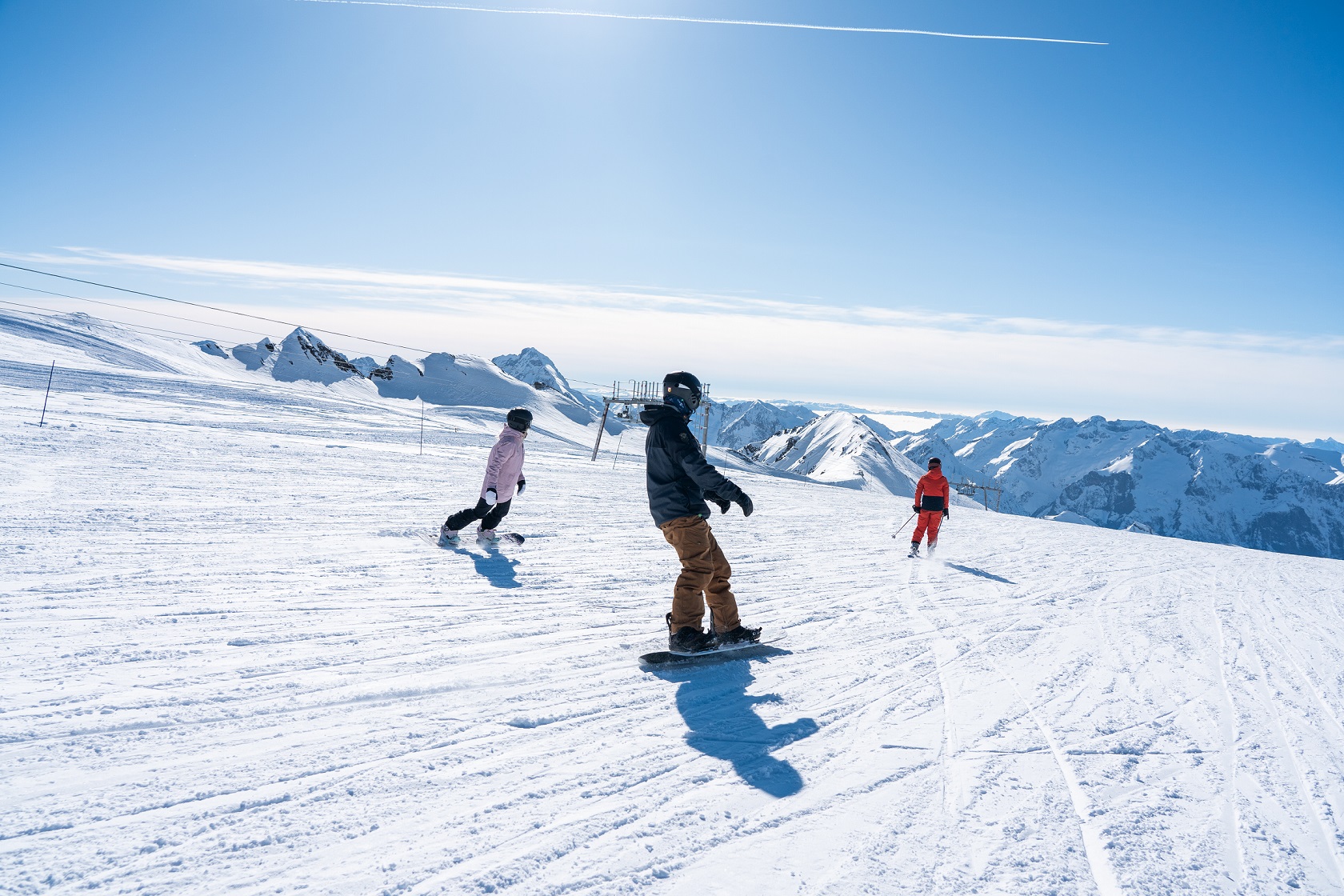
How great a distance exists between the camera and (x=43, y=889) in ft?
7.34

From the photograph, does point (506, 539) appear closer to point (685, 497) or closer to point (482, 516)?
point (482, 516)

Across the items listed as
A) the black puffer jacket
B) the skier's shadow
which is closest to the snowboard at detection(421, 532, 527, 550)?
the black puffer jacket

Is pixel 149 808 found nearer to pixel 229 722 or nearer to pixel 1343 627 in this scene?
pixel 229 722

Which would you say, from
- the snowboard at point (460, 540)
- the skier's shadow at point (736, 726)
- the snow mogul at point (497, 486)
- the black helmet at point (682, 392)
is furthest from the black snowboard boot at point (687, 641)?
the snowboard at point (460, 540)

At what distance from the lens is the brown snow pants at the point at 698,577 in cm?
497

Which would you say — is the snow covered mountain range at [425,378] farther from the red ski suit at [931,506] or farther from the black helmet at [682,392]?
the black helmet at [682,392]

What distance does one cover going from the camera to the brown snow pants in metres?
4.97

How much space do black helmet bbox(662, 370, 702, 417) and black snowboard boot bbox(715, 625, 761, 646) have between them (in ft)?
5.75

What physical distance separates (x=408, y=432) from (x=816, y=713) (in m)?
22.5

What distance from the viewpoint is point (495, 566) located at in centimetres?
747

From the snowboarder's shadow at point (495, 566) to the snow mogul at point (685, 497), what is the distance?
2382 millimetres

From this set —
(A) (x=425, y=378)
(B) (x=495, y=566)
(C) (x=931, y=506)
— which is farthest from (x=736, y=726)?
(A) (x=425, y=378)

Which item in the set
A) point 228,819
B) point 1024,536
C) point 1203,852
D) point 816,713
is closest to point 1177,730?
point 1203,852

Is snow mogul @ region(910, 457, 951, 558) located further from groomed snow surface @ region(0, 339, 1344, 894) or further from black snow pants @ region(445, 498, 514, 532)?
black snow pants @ region(445, 498, 514, 532)
